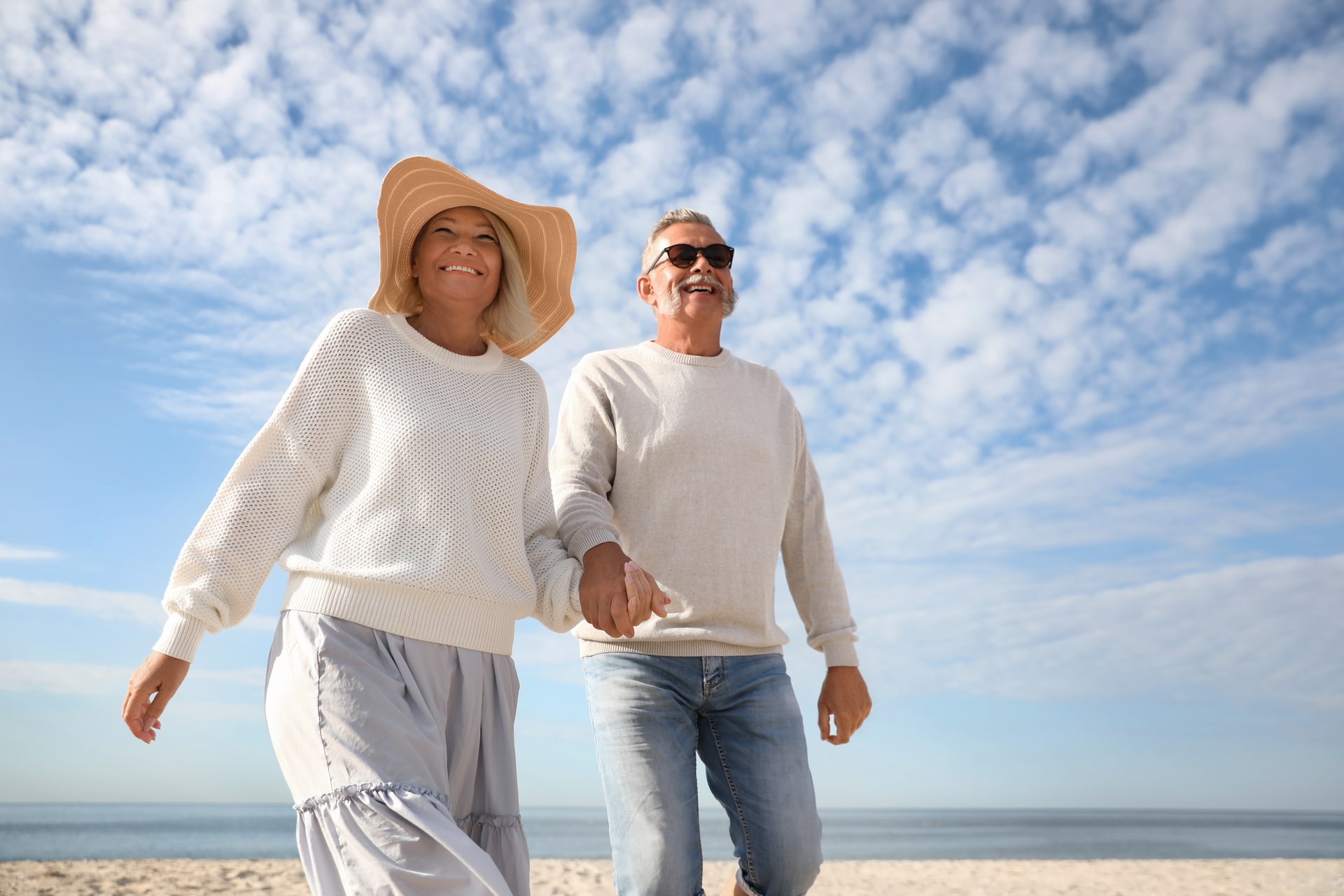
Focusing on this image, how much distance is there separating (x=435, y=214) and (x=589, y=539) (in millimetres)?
989

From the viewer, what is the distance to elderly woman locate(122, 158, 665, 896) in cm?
193

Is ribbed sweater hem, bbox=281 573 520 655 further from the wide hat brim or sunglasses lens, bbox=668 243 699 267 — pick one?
sunglasses lens, bbox=668 243 699 267

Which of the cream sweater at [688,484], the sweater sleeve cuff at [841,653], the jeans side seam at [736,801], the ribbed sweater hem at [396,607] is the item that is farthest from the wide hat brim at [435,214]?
the sweater sleeve cuff at [841,653]

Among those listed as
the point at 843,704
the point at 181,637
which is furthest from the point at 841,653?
the point at 181,637

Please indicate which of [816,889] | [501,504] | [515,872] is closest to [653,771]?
[515,872]

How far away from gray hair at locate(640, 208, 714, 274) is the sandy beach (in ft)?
30.0

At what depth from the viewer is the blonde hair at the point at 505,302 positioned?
2.71m

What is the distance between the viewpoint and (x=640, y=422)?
3.13 meters

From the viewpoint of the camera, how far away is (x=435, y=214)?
8.72ft

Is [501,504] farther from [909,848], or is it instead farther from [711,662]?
[909,848]

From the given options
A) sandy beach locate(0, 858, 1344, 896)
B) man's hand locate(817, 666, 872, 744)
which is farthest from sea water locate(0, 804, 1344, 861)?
man's hand locate(817, 666, 872, 744)

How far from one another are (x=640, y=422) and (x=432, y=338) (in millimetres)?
810

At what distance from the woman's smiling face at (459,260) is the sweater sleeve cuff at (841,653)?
5.64 ft

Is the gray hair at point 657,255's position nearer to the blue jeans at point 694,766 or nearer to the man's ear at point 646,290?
the man's ear at point 646,290
